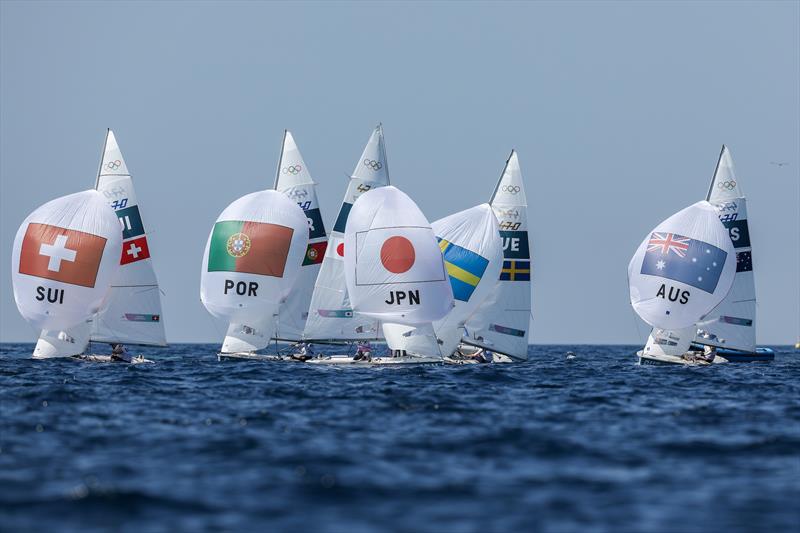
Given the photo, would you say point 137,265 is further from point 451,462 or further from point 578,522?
point 578,522

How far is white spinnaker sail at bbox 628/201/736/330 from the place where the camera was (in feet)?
181

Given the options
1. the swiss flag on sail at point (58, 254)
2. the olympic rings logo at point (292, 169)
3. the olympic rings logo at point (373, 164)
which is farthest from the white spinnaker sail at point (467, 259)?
the swiss flag on sail at point (58, 254)

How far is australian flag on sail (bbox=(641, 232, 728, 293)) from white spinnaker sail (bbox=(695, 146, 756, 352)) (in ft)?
27.0

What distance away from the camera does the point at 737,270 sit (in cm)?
6375

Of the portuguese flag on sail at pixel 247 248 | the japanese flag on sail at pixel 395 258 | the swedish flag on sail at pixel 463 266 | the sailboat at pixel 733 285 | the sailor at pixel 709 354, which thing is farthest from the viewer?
the sailboat at pixel 733 285

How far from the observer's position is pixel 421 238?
47094 mm

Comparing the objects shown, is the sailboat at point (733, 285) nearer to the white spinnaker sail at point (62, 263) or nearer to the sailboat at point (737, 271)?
the sailboat at point (737, 271)

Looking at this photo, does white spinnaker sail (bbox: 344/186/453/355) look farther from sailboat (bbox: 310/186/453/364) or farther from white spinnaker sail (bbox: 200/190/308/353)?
white spinnaker sail (bbox: 200/190/308/353)

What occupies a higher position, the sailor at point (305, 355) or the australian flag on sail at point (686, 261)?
the australian flag on sail at point (686, 261)

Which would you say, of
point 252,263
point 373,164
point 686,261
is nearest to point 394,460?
point 252,263

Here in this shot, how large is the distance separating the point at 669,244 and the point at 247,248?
20.0 m

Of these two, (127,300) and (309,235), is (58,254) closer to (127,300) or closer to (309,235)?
(127,300)

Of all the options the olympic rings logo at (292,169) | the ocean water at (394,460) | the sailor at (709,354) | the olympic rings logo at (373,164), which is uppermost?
the olympic rings logo at (292,169)

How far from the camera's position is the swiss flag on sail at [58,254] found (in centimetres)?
4909
